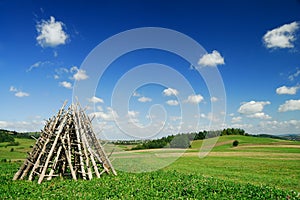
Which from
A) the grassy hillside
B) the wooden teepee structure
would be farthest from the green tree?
the wooden teepee structure

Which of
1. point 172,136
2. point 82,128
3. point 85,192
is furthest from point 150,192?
point 172,136

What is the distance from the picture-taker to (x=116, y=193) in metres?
11.0

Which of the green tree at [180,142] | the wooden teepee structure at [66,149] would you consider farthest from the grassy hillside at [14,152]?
the green tree at [180,142]

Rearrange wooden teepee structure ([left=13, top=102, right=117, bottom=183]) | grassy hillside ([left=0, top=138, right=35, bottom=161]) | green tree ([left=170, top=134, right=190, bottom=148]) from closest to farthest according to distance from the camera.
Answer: wooden teepee structure ([left=13, top=102, right=117, bottom=183])
grassy hillside ([left=0, top=138, right=35, bottom=161])
green tree ([left=170, top=134, right=190, bottom=148])

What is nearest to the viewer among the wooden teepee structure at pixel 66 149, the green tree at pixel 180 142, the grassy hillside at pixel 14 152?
the wooden teepee structure at pixel 66 149

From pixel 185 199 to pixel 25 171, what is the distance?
9545 mm

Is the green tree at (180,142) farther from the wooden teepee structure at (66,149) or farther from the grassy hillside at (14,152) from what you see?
the wooden teepee structure at (66,149)

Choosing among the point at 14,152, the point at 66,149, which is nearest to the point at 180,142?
the point at 14,152

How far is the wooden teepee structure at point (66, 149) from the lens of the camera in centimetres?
1488

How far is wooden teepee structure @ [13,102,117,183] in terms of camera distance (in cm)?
1488

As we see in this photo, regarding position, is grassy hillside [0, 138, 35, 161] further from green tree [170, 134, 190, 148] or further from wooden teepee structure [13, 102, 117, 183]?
green tree [170, 134, 190, 148]

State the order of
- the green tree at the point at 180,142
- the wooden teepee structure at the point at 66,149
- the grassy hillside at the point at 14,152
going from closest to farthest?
the wooden teepee structure at the point at 66,149 → the grassy hillside at the point at 14,152 → the green tree at the point at 180,142

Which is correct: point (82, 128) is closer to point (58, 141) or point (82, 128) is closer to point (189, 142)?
point (58, 141)

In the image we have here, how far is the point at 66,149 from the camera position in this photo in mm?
15328
